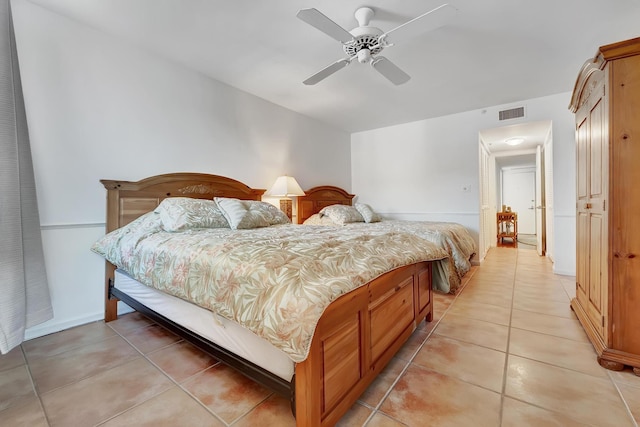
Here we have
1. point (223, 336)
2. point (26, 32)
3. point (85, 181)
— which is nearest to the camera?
point (223, 336)

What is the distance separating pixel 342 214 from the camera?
3.81m

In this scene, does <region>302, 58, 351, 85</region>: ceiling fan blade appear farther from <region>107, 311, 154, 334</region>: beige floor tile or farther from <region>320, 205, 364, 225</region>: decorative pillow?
<region>107, 311, 154, 334</region>: beige floor tile

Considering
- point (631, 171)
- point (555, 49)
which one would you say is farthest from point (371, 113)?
point (631, 171)

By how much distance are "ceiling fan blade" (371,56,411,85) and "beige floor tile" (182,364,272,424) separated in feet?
7.84

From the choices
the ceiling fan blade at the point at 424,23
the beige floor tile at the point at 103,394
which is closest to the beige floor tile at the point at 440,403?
the beige floor tile at the point at 103,394

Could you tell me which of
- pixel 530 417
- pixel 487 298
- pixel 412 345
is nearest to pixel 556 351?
pixel 530 417

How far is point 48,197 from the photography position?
2025 millimetres

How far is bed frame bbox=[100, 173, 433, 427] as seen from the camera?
0.97 m

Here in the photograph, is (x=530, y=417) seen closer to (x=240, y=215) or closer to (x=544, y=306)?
(x=544, y=306)

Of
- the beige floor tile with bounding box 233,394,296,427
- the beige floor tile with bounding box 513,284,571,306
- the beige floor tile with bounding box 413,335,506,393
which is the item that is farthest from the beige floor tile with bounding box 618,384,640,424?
the beige floor tile with bounding box 233,394,296,427

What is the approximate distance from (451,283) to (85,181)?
337cm

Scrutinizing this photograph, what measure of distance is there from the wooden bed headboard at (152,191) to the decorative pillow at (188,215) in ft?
1.03

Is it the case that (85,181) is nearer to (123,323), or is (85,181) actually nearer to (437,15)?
(123,323)

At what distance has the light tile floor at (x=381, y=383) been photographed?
119cm
